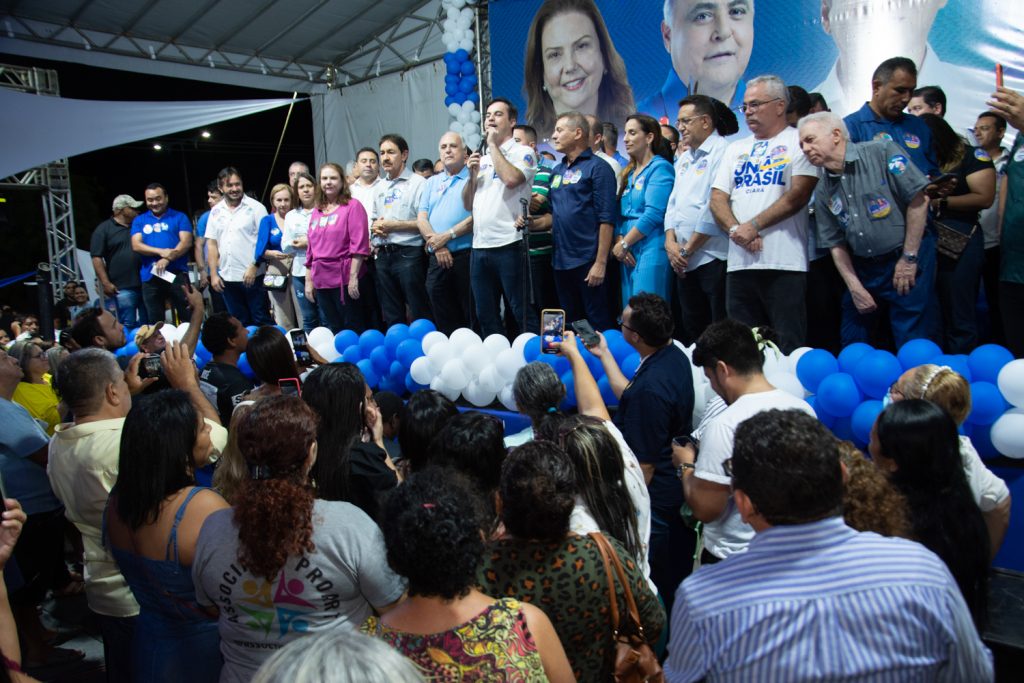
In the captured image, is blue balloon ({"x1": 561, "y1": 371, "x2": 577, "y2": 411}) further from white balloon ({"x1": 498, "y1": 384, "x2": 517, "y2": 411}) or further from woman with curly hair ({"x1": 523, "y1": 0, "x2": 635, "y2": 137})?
woman with curly hair ({"x1": 523, "y1": 0, "x2": 635, "y2": 137})

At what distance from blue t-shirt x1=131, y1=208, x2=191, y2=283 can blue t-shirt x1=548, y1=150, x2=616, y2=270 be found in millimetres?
4015

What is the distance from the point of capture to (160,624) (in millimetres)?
1867

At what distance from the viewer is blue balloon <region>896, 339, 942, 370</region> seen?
304 centimetres

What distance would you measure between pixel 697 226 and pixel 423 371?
70.0 inches

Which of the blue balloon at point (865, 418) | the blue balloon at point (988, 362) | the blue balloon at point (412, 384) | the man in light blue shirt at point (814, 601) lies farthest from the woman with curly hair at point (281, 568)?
the blue balloon at point (412, 384)

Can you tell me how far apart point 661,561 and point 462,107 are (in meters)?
6.23

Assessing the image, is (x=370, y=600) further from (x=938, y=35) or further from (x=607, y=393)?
(x=938, y=35)

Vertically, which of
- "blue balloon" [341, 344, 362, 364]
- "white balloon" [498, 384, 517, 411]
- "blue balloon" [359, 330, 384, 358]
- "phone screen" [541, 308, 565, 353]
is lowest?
"white balloon" [498, 384, 517, 411]

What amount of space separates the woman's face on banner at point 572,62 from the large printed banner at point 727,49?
0.01 m

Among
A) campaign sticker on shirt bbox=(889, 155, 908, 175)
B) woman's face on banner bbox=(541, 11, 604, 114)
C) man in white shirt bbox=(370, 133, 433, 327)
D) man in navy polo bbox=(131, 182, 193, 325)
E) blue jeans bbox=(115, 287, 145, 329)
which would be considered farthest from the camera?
woman's face on banner bbox=(541, 11, 604, 114)

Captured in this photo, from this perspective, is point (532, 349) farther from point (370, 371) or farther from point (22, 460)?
point (22, 460)

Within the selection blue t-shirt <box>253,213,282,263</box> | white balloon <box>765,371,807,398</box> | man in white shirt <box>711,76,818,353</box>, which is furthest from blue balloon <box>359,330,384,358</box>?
white balloon <box>765,371,807,398</box>

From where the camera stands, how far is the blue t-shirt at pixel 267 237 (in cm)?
Result: 649

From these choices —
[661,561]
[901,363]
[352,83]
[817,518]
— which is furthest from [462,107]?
[817,518]
